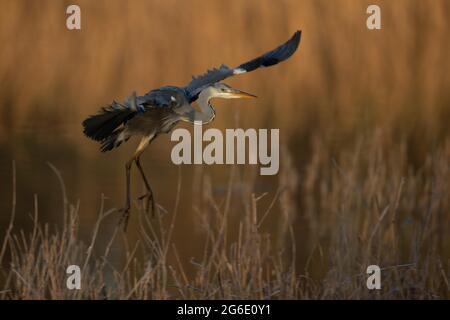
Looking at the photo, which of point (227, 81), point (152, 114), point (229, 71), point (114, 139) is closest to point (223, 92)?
point (229, 71)

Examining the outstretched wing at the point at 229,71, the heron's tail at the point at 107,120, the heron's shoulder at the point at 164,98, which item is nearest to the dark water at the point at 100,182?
the outstretched wing at the point at 229,71

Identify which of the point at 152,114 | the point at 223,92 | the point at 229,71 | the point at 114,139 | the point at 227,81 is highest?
the point at 227,81

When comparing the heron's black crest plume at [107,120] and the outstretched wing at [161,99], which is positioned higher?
the outstretched wing at [161,99]

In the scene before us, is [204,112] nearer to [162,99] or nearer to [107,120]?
[162,99]

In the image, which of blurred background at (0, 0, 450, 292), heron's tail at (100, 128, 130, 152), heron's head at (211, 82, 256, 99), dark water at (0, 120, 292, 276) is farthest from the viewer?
blurred background at (0, 0, 450, 292)

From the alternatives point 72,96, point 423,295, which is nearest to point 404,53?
point 72,96

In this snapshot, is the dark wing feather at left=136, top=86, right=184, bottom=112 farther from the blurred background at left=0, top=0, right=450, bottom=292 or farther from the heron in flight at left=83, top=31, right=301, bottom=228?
the blurred background at left=0, top=0, right=450, bottom=292

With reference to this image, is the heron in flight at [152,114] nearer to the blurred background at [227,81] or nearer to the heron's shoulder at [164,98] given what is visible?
the heron's shoulder at [164,98]

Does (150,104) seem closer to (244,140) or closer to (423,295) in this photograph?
(423,295)

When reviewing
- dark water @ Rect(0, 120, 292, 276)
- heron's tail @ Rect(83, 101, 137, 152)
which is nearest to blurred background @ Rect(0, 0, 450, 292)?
dark water @ Rect(0, 120, 292, 276)
